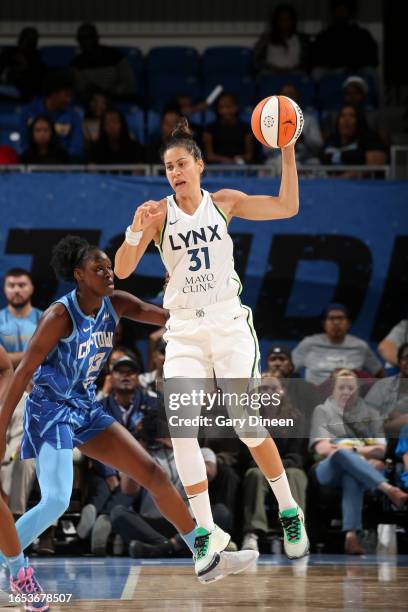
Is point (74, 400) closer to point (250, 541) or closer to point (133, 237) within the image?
point (133, 237)

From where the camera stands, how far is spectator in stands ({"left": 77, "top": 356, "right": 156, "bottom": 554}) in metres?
7.95

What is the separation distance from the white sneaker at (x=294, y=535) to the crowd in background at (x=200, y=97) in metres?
4.73

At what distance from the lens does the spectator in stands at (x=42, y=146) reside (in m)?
9.76

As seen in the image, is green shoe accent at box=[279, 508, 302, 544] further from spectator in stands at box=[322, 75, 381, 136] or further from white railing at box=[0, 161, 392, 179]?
spectator in stands at box=[322, 75, 381, 136]

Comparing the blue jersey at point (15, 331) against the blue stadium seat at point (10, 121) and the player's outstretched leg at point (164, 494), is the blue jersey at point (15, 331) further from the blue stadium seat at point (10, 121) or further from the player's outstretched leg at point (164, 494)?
the blue stadium seat at point (10, 121)

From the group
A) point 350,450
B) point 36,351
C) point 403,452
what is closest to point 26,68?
point 350,450

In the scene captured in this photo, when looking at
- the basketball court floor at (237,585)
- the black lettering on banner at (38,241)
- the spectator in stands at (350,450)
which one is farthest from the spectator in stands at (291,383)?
the black lettering on banner at (38,241)

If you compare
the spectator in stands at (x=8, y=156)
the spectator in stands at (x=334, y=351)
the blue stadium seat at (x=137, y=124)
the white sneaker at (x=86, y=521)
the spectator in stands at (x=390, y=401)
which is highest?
the blue stadium seat at (x=137, y=124)

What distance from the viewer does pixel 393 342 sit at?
9031 millimetres

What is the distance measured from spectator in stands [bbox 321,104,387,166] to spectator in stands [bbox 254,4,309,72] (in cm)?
179

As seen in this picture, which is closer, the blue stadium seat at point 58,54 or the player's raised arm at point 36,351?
the player's raised arm at point 36,351

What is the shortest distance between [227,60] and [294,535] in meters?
7.22

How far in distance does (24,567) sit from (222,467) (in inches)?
106

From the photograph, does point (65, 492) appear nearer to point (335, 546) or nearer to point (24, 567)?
point (24, 567)
